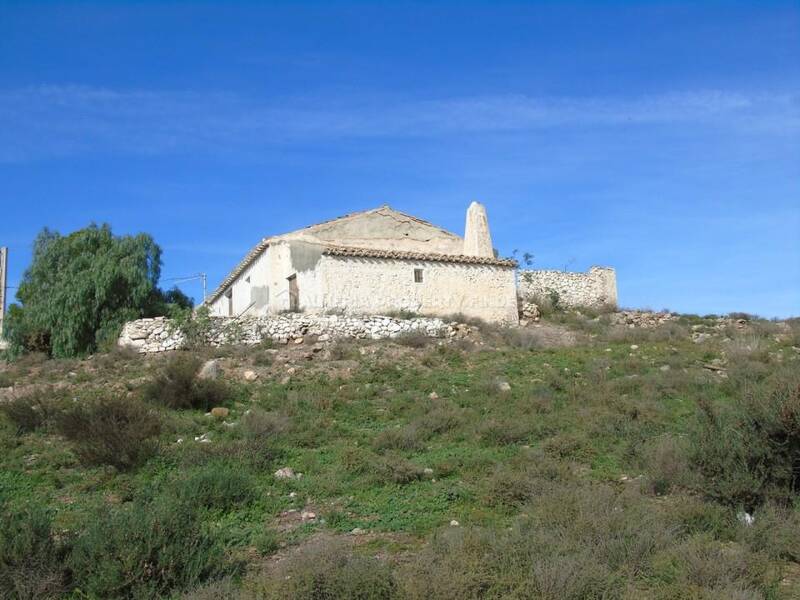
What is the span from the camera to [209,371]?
701 inches

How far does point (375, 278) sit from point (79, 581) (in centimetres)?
1894

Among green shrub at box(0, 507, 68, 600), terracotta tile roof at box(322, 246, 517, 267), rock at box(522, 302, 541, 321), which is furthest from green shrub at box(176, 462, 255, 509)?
rock at box(522, 302, 541, 321)

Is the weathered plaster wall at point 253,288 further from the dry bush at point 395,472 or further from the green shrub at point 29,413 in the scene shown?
the dry bush at point 395,472

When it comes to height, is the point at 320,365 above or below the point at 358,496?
above

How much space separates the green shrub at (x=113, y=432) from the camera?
38.1ft

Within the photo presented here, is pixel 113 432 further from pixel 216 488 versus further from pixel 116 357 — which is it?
pixel 116 357

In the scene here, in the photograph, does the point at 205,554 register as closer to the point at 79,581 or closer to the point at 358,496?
the point at 79,581

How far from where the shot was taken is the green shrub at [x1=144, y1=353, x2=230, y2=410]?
15.6 metres

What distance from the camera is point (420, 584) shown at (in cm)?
615

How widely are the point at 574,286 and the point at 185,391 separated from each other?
21792mm

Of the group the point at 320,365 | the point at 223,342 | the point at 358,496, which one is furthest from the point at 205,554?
the point at 223,342

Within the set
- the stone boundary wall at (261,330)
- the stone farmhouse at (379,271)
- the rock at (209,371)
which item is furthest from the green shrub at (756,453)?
the stone farmhouse at (379,271)

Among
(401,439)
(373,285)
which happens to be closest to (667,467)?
(401,439)

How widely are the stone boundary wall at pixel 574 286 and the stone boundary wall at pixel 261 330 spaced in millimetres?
9569
